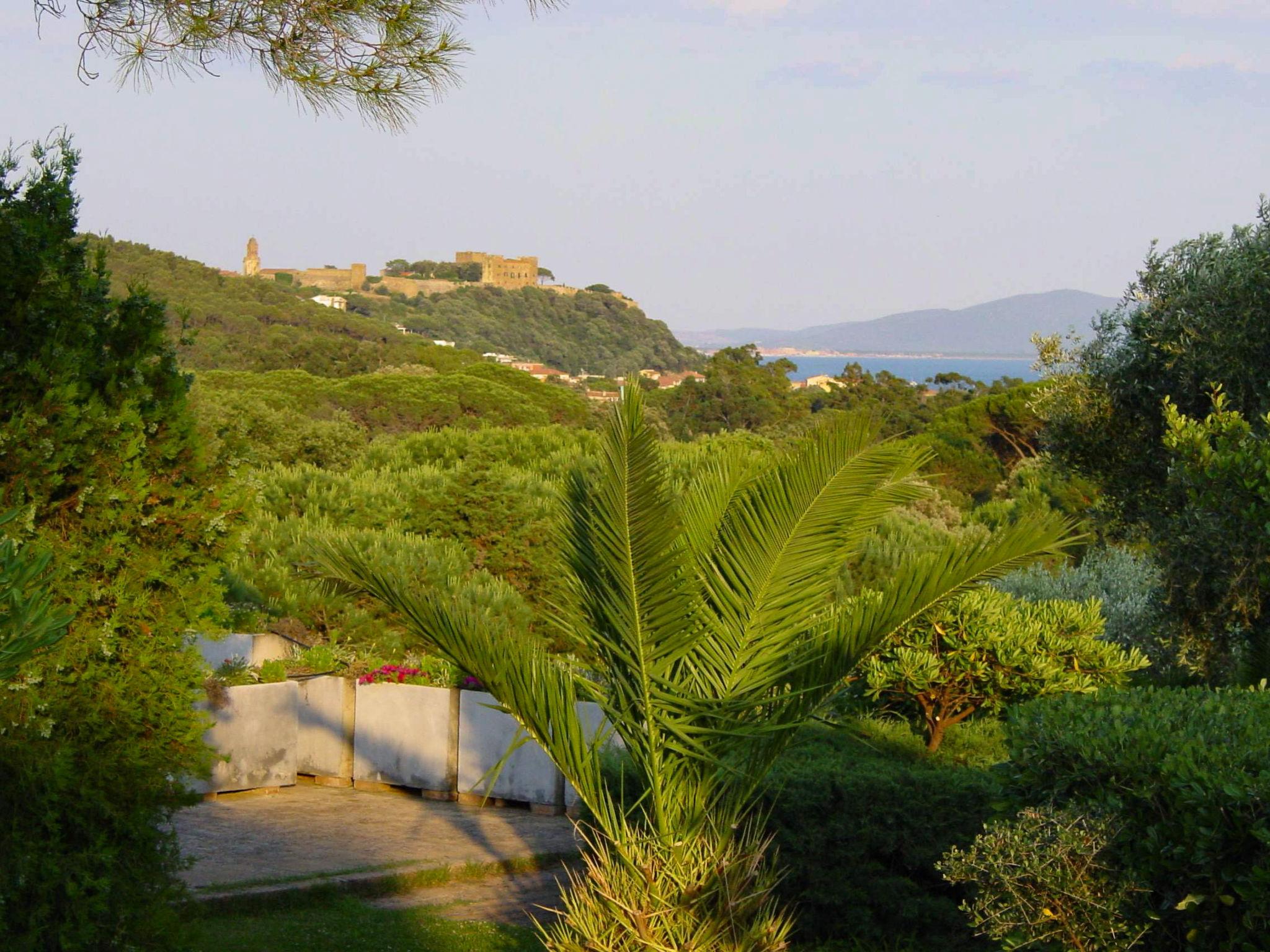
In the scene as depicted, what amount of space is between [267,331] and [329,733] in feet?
152

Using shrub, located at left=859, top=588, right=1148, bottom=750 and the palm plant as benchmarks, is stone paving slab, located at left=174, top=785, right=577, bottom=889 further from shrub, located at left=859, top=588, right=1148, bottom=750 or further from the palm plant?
the palm plant

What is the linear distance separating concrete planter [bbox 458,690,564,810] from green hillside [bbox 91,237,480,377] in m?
32.2

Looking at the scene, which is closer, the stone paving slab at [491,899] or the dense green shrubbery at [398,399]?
the stone paving slab at [491,899]

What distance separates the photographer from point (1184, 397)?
8039 mm

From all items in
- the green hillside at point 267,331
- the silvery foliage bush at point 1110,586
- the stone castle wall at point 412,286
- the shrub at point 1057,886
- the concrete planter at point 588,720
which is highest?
the stone castle wall at point 412,286

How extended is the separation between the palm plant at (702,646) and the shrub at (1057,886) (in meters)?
0.79

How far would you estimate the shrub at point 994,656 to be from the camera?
7176mm

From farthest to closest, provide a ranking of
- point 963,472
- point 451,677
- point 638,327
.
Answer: point 638,327
point 963,472
point 451,677

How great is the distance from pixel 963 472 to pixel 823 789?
30206 mm

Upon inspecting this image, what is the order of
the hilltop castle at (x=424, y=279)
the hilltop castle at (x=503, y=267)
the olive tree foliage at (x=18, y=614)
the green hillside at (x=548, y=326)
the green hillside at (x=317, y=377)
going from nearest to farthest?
the olive tree foliage at (x=18, y=614) < the green hillside at (x=317, y=377) < the green hillside at (x=548, y=326) < the hilltop castle at (x=424, y=279) < the hilltop castle at (x=503, y=267)

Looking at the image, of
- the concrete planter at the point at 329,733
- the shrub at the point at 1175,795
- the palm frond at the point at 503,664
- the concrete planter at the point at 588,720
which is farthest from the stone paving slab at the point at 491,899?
the concrete planter at the point at 329,733

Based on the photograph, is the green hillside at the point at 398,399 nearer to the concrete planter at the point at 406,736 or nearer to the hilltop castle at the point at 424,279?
the concrete planter at the point at 406,736

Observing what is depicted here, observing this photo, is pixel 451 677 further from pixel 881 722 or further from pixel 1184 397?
pixel 1184 397

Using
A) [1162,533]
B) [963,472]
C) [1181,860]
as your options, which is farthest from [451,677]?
[963,472]
